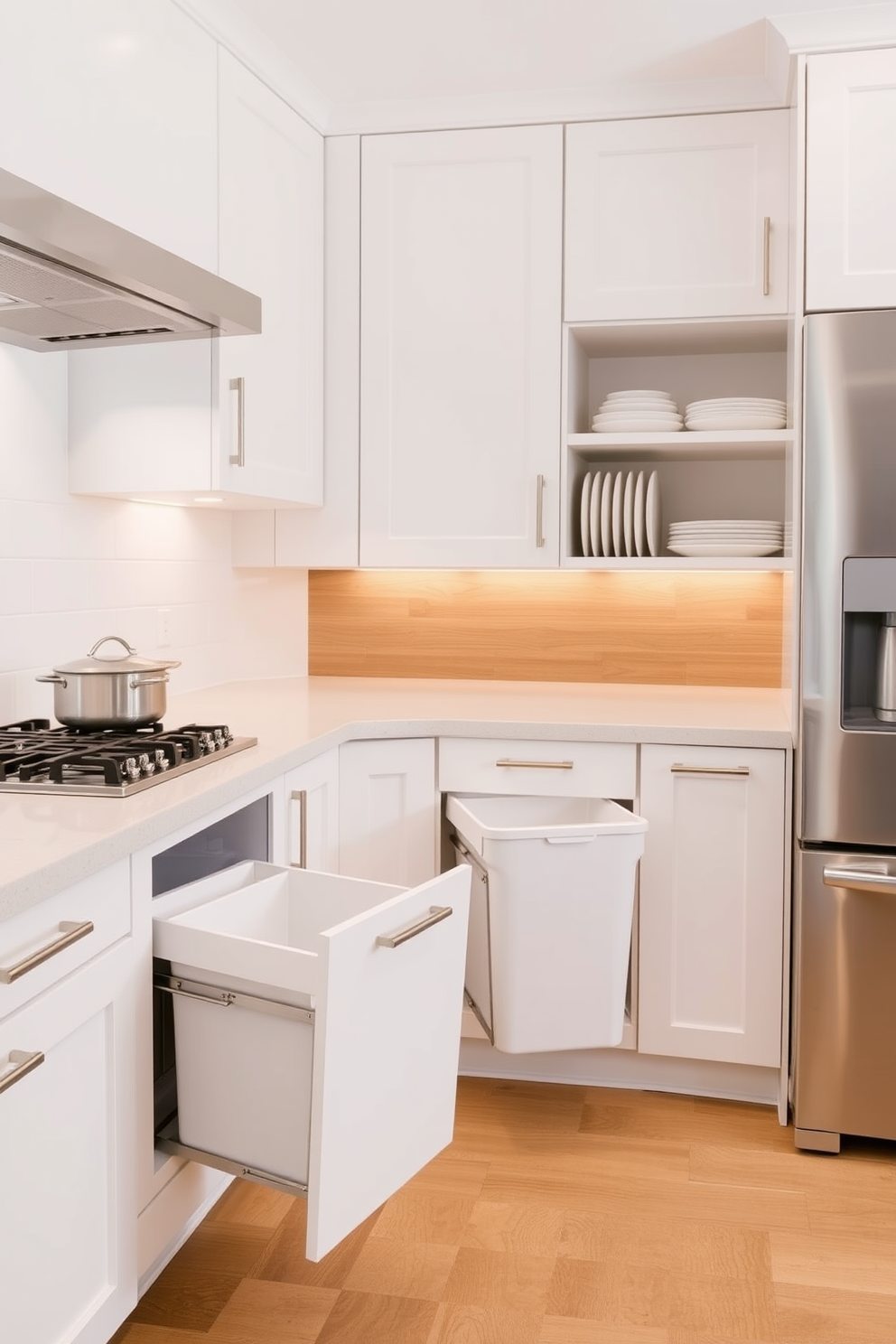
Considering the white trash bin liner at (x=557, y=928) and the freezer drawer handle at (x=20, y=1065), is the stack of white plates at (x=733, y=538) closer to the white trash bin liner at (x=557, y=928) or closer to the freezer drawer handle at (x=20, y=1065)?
the white trash bin liner at (x=557, y=928)

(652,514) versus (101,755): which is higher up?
(652,514)

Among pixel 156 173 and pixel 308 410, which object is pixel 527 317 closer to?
pixel 308 410

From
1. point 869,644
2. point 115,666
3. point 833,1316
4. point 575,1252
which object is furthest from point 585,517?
point 833,1316

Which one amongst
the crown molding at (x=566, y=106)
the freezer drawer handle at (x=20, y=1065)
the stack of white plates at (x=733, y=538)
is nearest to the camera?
the freezer drawer handle at (x=20, y=1065)

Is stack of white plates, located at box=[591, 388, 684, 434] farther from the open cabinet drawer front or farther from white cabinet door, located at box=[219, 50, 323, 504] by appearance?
the open cabinet drawer front

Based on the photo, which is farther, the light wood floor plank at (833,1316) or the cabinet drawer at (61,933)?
the light wood floor plank at (833,1316)

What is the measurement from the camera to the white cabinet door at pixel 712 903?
248 centimetres

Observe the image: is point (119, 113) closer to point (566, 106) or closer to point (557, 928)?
point (566, 106)

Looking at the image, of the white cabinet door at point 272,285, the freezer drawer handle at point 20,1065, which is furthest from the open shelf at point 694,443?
the freezer drawer handle at point 20,1065

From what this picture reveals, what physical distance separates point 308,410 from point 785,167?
50.6 inches

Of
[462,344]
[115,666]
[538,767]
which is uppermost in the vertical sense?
[462,344]

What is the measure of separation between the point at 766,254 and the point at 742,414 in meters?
0.37

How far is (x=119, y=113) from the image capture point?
6.91 ft

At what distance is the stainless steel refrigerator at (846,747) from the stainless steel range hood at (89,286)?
1144 mm
